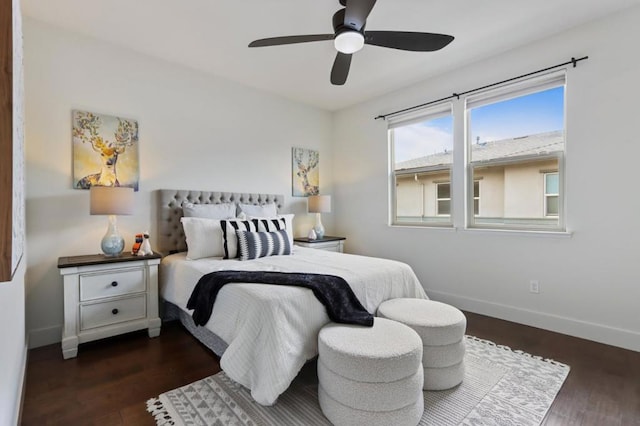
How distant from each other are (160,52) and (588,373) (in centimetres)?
468

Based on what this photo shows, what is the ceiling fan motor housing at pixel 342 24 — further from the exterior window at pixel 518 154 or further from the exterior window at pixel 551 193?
the exterior window at pixel 551 193

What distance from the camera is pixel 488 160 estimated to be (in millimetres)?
3418

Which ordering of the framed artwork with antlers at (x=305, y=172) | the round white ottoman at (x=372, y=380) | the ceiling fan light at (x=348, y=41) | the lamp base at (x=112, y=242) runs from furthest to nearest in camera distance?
the framed artwork with antlers at (x=305, y=172)
the lamp base at (x=112, y=242)
the ceiling fan light at (x=348, y=41)
the round white ottoman at (x=372, y=380)

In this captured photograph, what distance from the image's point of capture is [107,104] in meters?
3.00

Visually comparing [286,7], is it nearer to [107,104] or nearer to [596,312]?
[107,104]

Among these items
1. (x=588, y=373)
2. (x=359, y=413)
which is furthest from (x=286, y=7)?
(x=588, y=373)

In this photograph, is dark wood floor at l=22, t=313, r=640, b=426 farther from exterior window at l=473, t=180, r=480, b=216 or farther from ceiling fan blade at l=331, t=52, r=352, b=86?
ceiling fan blade at l=331, t=52, r=352, b=86

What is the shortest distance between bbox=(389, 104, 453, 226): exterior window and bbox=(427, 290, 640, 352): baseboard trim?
0.97m

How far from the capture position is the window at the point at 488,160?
3041 mm

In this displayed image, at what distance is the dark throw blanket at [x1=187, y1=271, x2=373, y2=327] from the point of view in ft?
6.45

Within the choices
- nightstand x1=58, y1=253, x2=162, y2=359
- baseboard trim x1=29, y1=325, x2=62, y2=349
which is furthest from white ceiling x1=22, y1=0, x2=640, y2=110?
baseboard trim x1=29, y1=325, x2=62, y2=349

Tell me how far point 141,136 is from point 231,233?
56.4 inches

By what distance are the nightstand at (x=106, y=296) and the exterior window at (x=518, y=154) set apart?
3.53 meters

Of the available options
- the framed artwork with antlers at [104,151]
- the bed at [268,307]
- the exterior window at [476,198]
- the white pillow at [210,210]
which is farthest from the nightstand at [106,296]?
the exterior window at [476,198]
